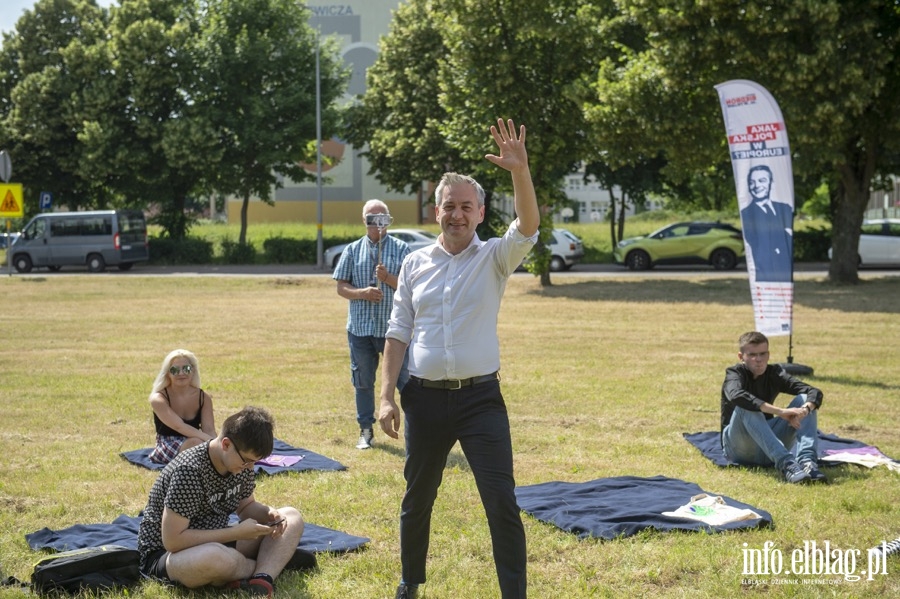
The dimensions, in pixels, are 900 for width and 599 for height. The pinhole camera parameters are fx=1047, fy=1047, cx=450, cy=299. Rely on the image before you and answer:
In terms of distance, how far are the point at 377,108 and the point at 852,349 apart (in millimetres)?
32025

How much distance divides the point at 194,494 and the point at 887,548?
12.4 feet

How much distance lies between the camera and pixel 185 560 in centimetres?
522

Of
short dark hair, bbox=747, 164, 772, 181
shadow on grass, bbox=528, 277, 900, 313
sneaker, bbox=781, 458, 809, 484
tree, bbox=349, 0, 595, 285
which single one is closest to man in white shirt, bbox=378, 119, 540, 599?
sneaker, bbox=781, 458, 809, 484

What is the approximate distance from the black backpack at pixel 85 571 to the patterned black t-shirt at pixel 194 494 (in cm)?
11

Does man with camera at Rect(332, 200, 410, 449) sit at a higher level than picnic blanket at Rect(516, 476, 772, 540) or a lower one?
higher

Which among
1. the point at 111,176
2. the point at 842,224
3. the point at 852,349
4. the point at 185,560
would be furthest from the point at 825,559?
the point at 111,176

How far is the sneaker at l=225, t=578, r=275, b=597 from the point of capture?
531 centimetres

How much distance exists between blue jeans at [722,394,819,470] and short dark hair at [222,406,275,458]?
14.1 feet

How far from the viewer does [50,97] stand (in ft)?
145

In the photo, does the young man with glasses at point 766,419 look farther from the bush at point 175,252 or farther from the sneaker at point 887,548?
the bush at point 175,252

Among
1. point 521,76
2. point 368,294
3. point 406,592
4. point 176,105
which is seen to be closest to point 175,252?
point 176,105

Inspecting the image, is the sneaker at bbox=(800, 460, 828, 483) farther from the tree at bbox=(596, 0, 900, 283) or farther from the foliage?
the foliage

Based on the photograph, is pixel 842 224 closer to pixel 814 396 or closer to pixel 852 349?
pixel 852 349

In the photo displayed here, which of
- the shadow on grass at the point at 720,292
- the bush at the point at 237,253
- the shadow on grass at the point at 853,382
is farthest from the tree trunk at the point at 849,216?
the bush at the point at 237,253
